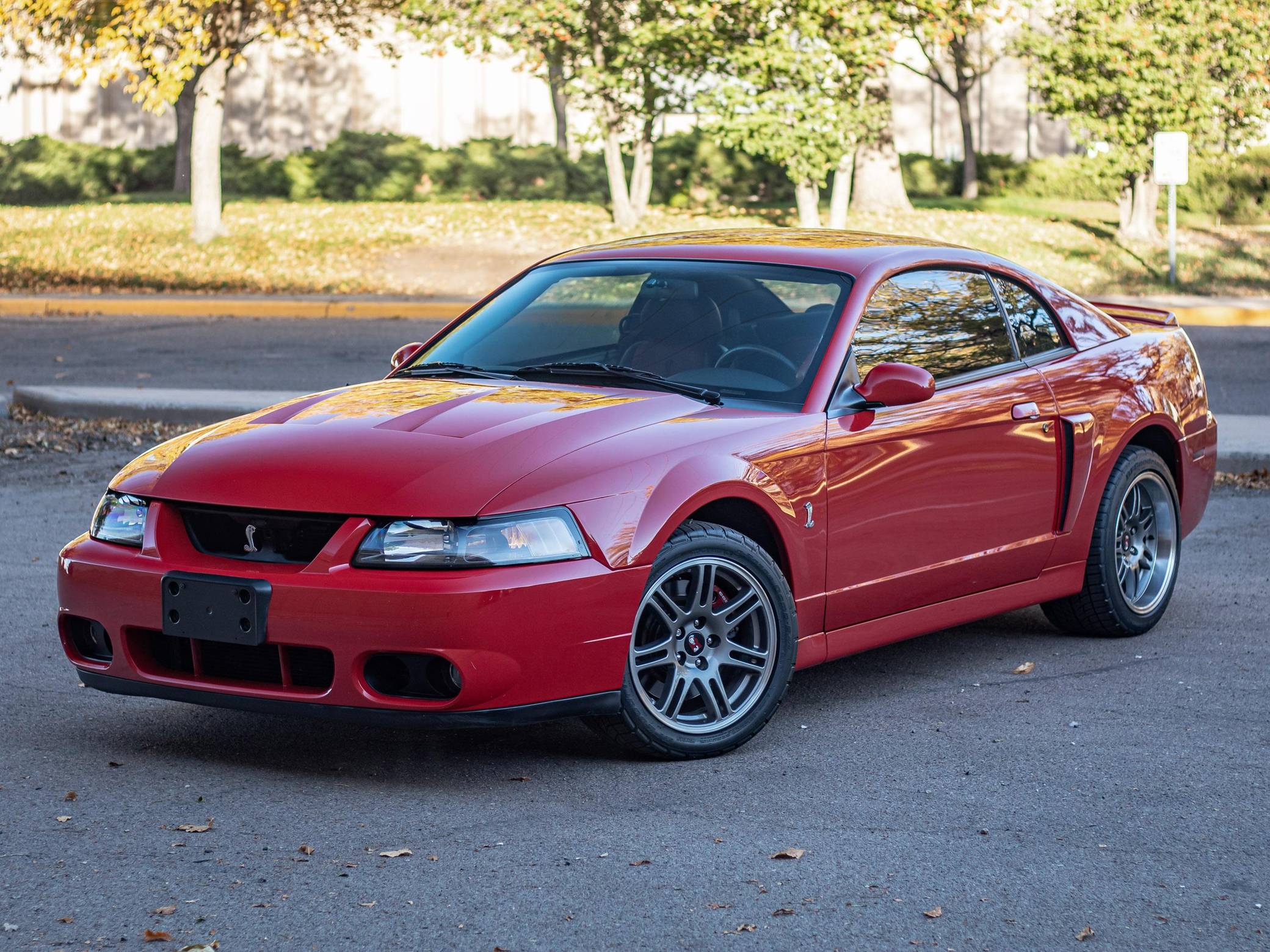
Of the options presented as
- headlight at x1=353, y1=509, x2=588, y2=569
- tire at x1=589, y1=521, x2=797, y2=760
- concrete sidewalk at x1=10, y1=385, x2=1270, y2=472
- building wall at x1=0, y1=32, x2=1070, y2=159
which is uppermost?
building wall at x1=0, y1=32, x2=1070, y2=159

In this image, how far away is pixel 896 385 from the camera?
5090mm

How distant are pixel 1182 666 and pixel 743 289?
6.64 ft

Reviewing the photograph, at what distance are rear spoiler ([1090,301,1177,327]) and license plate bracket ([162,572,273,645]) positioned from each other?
3.90 meters

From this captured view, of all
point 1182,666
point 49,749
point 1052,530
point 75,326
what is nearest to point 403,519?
point 49,749

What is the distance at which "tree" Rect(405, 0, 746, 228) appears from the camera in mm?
23062

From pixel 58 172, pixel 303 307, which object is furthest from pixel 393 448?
pixel 58 172

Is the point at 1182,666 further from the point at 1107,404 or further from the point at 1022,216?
the point at 1022,216

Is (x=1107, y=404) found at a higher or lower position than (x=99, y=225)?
lower

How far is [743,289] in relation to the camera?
18.1 ft

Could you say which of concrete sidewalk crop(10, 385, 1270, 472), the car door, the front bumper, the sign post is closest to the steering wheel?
the car door

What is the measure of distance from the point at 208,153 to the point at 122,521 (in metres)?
20.5

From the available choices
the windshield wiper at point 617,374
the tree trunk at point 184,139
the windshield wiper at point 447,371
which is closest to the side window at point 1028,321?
the windshield wiper at point 617,374

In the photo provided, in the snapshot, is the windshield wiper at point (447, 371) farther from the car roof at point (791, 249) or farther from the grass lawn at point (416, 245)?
the grass lawn at point (416, 245)

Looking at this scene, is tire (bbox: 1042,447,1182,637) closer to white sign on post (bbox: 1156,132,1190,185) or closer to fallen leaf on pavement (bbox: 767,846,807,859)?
fallen leaf on pavement (bbox: 767,846,807,859)
